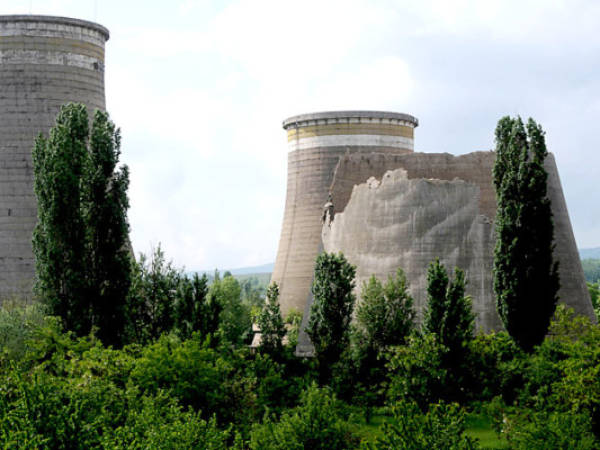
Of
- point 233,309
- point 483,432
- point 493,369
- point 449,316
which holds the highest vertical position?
point 233,309

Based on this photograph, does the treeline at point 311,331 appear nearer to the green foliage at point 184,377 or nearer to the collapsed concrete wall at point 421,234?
the green foliage at point 184,377

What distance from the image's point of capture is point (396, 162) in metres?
36.4

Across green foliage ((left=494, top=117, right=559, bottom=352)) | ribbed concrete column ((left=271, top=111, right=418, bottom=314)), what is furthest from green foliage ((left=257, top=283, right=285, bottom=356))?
green foliage ((left=494, top=117, right=559, bottom=352))

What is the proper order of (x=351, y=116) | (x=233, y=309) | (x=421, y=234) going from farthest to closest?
(x=233, y=309)
(x=351, y=116)
(x=421, y=234)

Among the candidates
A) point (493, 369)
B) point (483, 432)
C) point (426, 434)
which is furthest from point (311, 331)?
→ point (426, 434)

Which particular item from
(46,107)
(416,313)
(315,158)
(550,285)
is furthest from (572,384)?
(315,158)

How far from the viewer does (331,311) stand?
31031mm

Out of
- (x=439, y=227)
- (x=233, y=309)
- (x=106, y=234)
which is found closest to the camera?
(x=106, y=234)

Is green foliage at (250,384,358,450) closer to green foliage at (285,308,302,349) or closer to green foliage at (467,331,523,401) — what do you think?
green foliage at (467,331,523,401)

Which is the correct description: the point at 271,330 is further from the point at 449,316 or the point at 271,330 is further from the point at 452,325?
the point at 449,316

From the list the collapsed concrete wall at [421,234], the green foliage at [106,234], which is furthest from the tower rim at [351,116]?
the green foliage at [106,234]

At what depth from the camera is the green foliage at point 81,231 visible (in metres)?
27.8

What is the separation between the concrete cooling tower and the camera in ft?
112

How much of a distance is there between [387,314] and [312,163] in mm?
16984
